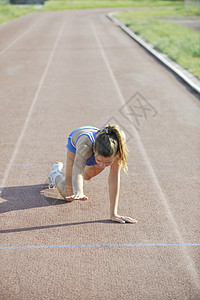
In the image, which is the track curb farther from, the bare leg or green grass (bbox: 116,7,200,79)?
the bare leg

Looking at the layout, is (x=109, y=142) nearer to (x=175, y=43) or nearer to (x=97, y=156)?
(x=97, y=156)

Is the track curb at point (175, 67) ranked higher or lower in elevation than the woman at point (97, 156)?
lower

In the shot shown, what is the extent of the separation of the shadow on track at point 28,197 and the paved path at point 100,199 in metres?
0.01

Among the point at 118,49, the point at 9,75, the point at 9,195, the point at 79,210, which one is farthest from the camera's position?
the point at 118,49

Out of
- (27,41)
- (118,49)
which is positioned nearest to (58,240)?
(118,49)

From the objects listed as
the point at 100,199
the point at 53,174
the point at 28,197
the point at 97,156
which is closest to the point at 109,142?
the point at 97,156

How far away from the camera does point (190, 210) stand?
16.9ft

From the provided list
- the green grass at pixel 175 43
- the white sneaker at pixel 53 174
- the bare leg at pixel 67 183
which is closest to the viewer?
the bare leg at pixel 67 183

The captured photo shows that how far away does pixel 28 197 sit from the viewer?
536 centimetres

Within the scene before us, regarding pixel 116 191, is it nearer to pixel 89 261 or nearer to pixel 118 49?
pixel 89 261

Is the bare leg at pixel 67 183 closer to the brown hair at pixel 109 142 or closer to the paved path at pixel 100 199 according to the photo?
the paved path at pixel 100 199

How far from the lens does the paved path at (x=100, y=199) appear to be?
3.77m

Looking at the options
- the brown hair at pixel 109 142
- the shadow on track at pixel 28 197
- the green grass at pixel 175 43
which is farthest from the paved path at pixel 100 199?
the green grass at pixel 175 43

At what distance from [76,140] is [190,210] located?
1.84 m
